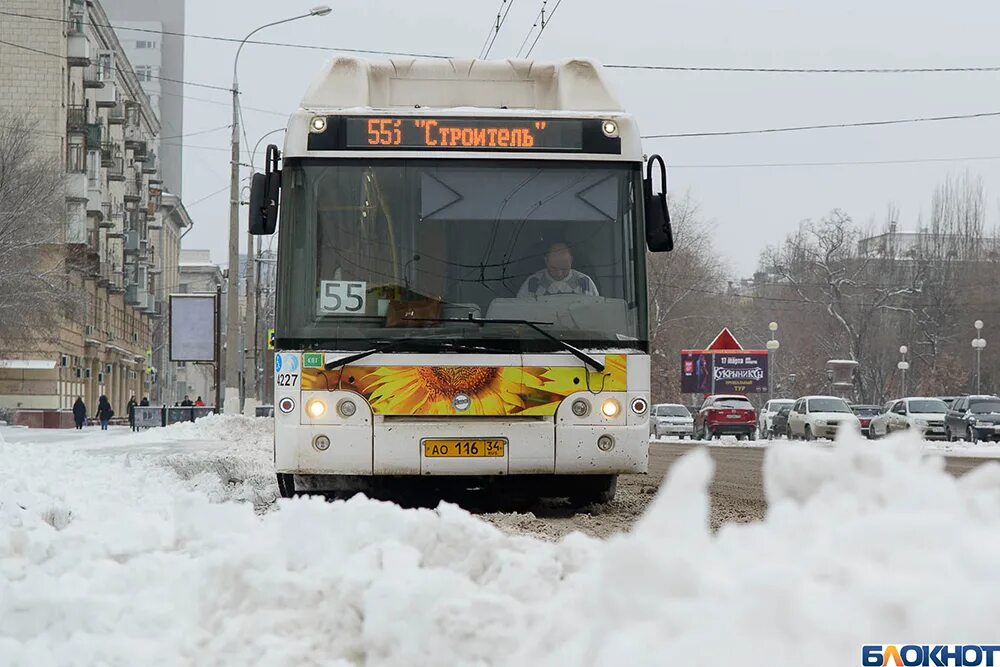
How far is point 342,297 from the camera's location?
1088 centimetres

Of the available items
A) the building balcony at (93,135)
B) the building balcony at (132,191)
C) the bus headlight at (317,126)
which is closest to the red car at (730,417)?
the building balcony at (93,135)

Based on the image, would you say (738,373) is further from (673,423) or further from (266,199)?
(266,199)

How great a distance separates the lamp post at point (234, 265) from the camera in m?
36.2

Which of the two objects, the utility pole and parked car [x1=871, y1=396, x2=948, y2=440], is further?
parked car [x1=871, y1=396, x2=948, y2=440]

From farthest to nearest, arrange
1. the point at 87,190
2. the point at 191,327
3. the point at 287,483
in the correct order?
the point at 87,190, the point at 191,327, the point at 287,483

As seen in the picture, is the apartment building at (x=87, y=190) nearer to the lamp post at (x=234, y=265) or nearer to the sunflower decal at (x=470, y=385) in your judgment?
the lamp post at (x=234, y=265)

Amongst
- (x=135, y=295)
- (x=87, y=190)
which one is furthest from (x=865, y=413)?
(x=135, y=295)

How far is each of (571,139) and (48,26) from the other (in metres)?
51.0

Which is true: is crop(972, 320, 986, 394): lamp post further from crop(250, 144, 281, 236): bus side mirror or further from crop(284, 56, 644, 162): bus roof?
crop(250, 144, 281, 236): bus side mirror

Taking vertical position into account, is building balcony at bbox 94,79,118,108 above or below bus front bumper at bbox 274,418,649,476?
above

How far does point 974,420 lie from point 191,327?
22.1m

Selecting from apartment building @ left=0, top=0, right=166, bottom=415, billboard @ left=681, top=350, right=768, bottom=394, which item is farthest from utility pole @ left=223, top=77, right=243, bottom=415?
billboard @ left=681, top=350, right=768, bottom=394

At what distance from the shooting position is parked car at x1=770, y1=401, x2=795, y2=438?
5069 centimetres

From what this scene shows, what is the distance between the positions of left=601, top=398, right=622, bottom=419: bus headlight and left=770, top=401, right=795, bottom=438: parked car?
Result: 4007 centimetres
